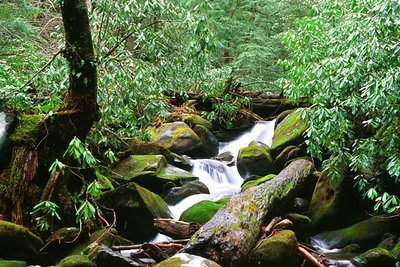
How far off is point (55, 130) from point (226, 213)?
2.85 meters

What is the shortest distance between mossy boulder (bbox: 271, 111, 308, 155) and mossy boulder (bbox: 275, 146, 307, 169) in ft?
0.84

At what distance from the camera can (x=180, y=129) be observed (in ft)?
39.9

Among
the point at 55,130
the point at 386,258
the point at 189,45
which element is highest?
the point at 189,45

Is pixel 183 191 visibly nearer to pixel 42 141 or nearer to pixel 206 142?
pixel 42 141

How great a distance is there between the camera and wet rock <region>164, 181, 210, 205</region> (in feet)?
28.5

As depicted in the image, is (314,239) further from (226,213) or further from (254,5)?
(254,5)

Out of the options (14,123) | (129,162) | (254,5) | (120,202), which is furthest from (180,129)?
(254,5)

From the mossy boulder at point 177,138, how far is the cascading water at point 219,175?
602mm

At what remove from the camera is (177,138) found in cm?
1191

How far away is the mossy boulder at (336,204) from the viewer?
23.7ft

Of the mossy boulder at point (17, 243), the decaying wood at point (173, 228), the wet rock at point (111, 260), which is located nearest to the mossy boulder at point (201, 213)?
the decaying wood at point (173, 228)

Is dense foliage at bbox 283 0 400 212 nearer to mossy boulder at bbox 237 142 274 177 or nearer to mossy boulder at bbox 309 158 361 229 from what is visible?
mossy boulder at bbox 309 158 361 229

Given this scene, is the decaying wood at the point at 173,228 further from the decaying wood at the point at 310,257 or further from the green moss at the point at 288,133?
the green moss at the point at 288,133

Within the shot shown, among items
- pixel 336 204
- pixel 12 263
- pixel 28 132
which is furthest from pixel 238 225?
pixel 28 132
